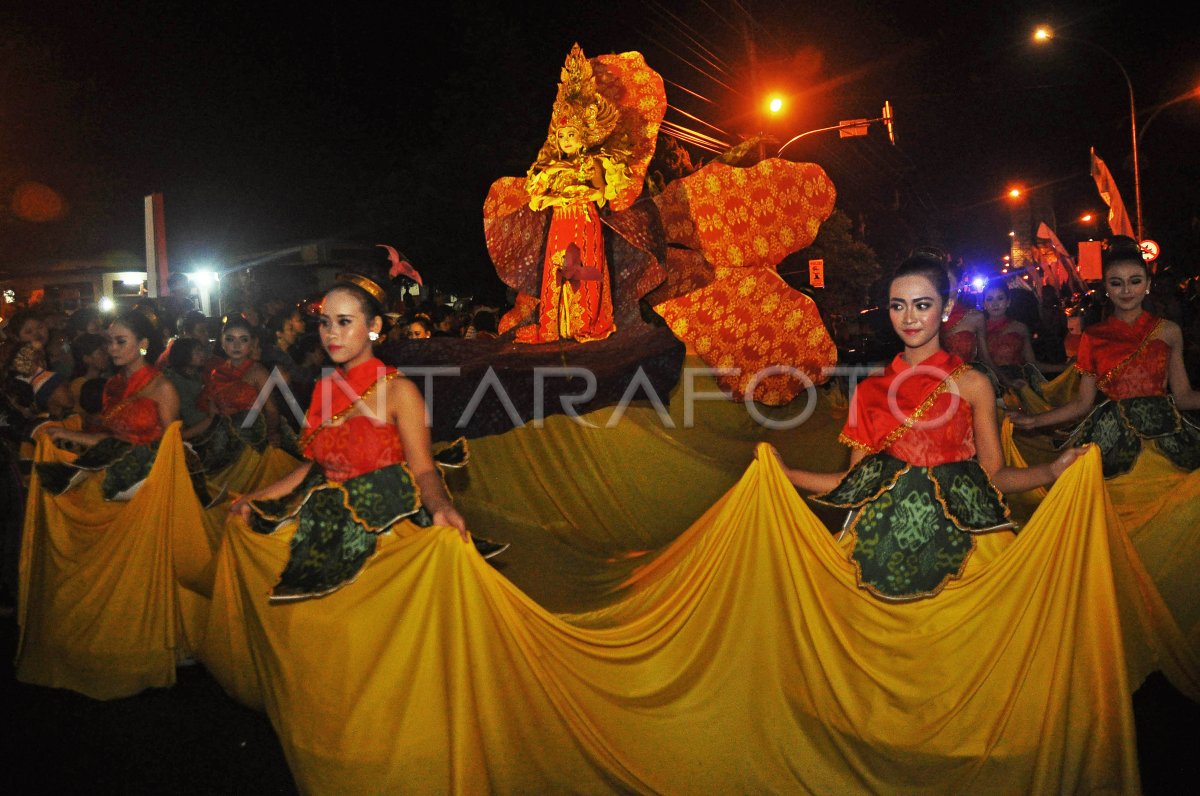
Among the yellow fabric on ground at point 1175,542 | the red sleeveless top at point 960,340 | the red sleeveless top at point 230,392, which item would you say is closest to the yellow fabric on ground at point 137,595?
the red sleeveless top at point 230,392

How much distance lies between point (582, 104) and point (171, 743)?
5586 mm

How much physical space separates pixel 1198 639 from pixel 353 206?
23.0 metres


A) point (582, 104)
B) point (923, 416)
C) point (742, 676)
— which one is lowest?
point (742, 676)

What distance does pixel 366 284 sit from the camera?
432cm

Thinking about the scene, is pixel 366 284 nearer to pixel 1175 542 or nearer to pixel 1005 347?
pixel 1175 542

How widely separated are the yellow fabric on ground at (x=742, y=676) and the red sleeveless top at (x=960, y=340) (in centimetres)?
445

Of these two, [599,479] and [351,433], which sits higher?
[351,433]

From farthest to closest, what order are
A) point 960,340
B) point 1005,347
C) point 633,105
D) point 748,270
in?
point 748,270
point 1005,347
point 633,105
point 960,340

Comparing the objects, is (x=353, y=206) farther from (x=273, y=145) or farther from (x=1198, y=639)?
Answer: (x=1198, y=639)

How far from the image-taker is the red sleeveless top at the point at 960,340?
27.0 ft

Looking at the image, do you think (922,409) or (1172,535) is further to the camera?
(1172,535)

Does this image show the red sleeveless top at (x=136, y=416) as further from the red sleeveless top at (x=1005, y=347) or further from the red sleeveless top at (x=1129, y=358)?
the red sleeveless top at (x=1005, y=347)

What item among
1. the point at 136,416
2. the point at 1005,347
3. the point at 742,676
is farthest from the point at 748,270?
the point at 742,676

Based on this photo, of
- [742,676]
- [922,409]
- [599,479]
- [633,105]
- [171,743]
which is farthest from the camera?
[633,105]
